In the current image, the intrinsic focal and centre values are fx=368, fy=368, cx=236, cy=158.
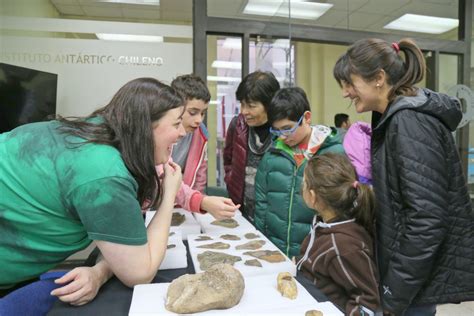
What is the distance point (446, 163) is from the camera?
1.08m

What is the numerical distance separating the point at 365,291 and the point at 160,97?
0.79 metres

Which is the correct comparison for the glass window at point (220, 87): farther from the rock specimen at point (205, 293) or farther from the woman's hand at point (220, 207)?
the rock specimen at point (205, 293)

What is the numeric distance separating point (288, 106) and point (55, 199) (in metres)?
1.06

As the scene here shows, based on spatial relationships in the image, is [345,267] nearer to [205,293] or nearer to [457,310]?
[205,293]

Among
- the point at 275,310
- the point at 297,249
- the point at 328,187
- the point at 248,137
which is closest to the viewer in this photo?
the point at 275,310

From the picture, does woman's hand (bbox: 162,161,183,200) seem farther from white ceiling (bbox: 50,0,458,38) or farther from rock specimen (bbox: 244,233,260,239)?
white ceiling (bbox: 50,0,458,38)

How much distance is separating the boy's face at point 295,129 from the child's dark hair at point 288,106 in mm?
Result: 19

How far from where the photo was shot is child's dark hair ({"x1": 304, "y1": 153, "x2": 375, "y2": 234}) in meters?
1.19

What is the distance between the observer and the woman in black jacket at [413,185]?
40.8 inches

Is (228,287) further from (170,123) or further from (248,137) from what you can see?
(248,137)

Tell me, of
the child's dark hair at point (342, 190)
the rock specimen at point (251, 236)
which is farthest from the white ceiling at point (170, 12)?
the rock specimen at point (251, 236)

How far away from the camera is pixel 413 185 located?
3.41ft

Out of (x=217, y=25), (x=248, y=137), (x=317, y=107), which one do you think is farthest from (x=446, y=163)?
(x=317, y=107)

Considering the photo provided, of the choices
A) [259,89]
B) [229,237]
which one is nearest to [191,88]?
[259,89]
